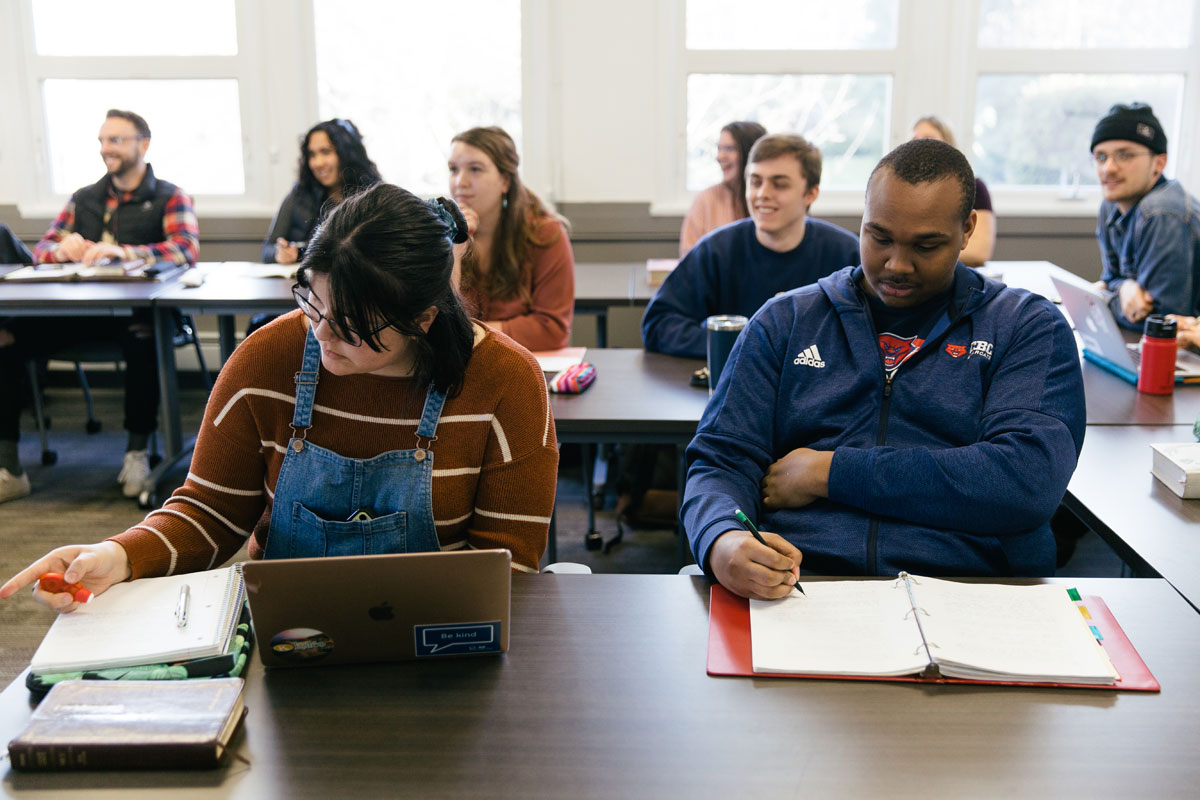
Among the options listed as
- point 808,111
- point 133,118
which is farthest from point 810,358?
point 808,111

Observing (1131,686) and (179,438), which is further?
(179,438)

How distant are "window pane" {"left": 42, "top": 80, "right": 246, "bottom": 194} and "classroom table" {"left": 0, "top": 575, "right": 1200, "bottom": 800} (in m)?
4.29

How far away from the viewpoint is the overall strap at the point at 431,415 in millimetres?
1483

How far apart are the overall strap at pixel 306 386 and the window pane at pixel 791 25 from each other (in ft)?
12.4

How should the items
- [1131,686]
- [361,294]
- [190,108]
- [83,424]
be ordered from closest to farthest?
[1131,686], [361,294], [83,424], [190,108]

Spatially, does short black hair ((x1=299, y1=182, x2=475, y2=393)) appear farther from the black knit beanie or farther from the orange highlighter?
the black knit beanie

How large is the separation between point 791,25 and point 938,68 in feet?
2.26

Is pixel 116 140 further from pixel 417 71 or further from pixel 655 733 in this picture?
pixel 655 733

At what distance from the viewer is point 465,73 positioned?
4.99 m

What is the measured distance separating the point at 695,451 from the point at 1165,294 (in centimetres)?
199

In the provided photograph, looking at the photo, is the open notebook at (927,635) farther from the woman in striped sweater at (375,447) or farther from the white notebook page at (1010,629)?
the woman in striped sweater at (375,447)

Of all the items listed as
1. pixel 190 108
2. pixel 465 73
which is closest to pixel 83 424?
pixel 190 108

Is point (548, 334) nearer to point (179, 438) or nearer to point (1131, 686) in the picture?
point (179, 438)

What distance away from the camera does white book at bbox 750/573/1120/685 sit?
1190 mm
